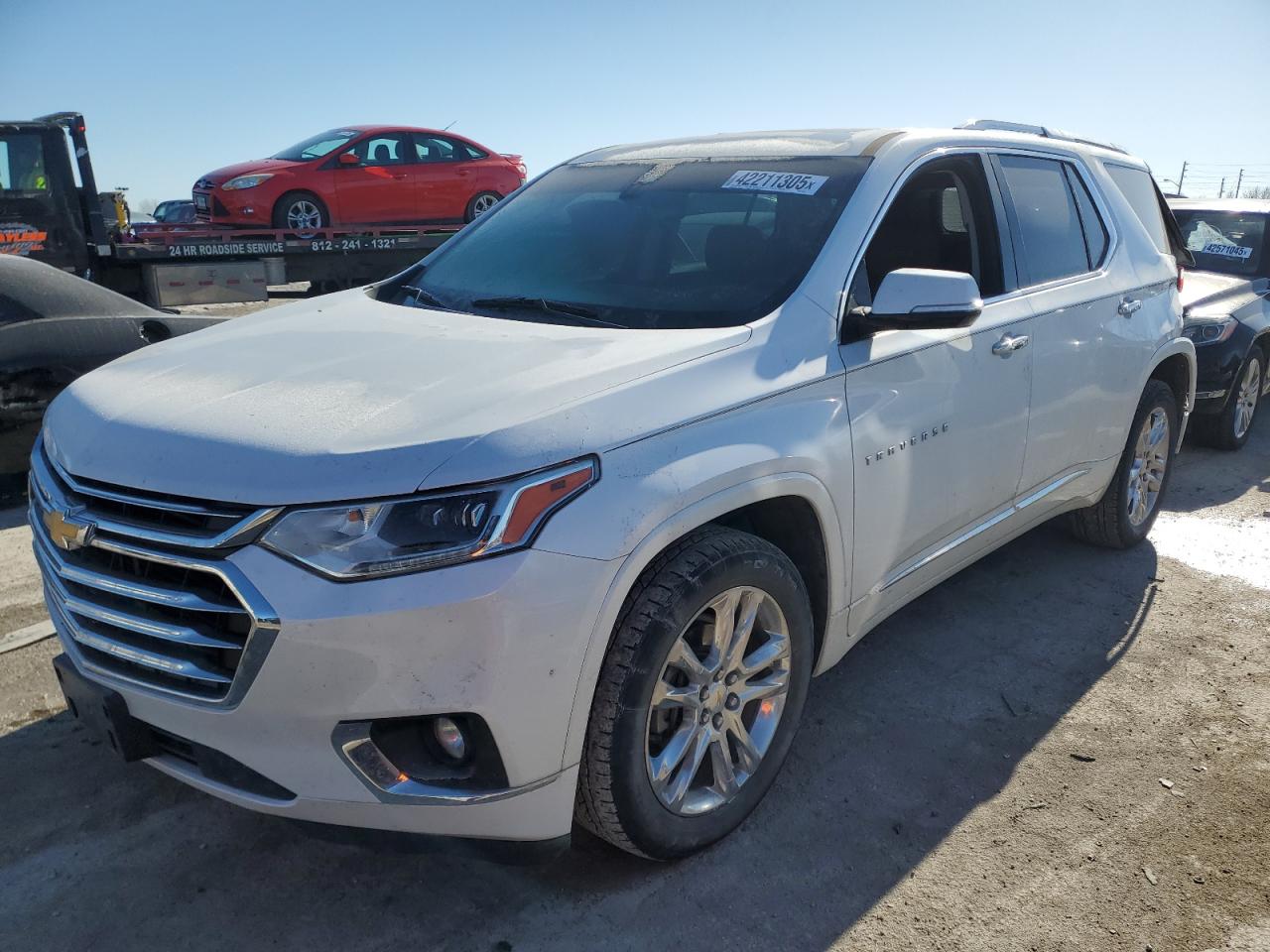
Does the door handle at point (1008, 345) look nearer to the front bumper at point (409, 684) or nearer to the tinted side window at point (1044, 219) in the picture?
the tinted side window at point (1044, 219)

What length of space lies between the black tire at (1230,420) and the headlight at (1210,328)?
0.77 feet

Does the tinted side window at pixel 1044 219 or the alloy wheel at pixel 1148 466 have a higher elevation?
the tinted side window at pixel 1044 219

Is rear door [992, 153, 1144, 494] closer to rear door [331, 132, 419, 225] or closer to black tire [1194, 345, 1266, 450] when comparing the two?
black tire [1194, 345, 1266, 450]

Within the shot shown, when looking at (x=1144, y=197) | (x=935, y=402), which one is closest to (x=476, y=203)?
(x=1144, y=197)

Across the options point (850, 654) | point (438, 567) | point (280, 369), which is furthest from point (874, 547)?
point (280, 369)

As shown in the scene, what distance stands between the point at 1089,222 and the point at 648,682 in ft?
10.3

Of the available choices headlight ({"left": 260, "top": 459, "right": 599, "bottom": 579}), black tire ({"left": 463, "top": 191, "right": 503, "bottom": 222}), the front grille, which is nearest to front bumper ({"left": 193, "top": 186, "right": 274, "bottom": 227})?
black tire ({"left": 463, "top": 191, "right": 503, "bottom": 222})

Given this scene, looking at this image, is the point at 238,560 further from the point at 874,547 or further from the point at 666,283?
the point at 874,547

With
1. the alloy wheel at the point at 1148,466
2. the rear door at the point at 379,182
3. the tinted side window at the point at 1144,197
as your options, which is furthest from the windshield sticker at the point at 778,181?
the rear door at the point at 379,182

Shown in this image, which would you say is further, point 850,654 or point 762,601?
point 850,654

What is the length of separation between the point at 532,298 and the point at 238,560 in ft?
4.54

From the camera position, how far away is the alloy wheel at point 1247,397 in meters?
6.84

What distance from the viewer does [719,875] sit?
2.55 meters

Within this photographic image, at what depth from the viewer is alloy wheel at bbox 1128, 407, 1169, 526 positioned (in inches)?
185
